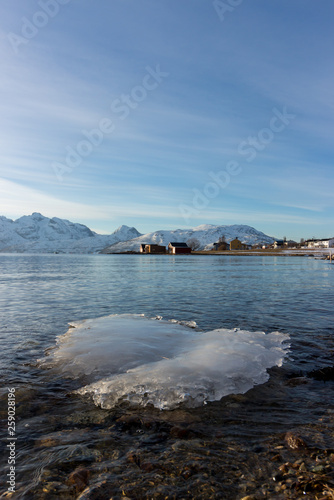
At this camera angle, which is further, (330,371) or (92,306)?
(92,306)

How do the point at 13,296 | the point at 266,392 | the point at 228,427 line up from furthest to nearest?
the point at 13,296 → the point at 266,392 → the point at 228,427

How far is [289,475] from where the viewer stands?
12.3ft

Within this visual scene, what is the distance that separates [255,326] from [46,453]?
9842 mm

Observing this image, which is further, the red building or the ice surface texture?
the red building

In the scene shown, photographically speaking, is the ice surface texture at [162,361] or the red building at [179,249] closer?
the ice surface texture at [162,361]

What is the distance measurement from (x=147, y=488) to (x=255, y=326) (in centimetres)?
969

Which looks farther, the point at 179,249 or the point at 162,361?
the point at 179,249

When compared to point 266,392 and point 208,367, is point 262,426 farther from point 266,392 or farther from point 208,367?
point 208,367

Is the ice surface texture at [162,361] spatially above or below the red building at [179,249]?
below

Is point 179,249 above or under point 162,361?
above

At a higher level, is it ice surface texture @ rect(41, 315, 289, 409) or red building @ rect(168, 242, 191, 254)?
red building @ rect(168, 242, 191, 254)

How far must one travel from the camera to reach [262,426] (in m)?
4.94

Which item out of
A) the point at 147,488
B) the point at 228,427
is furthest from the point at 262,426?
the point at 147,488

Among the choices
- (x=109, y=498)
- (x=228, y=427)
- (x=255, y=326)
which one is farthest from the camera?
(x=255, y=326)
